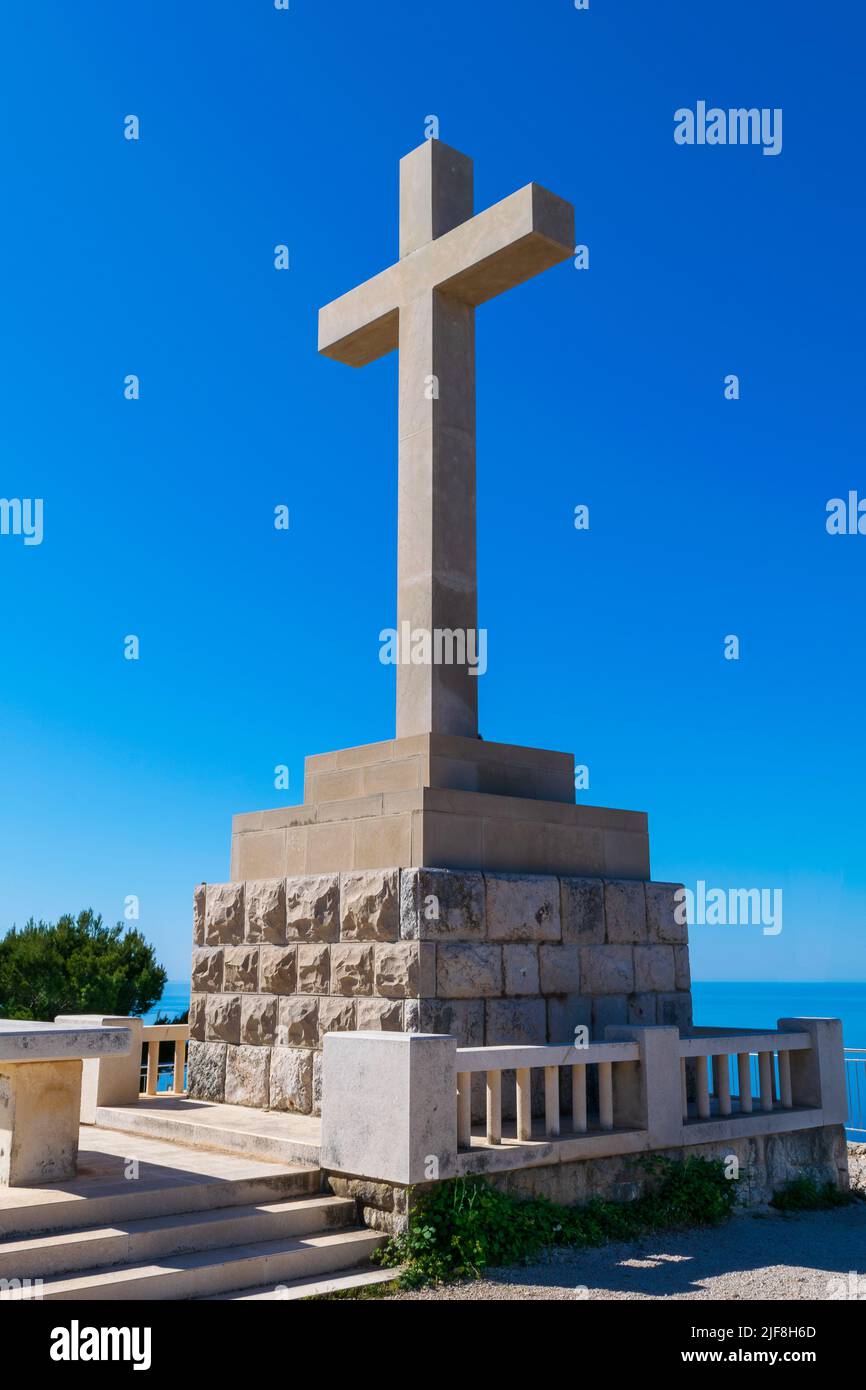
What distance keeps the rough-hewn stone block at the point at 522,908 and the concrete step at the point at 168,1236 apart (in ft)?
6.94

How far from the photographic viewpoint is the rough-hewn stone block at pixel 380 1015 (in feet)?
23.9

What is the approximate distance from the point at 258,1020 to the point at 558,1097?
7.68ft

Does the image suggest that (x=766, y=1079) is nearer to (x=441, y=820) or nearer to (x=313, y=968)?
(x=441, y=820)

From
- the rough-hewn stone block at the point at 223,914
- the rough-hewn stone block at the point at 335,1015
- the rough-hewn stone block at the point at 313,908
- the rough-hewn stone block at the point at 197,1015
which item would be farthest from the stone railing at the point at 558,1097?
the rough-hewn stone block at the point at 197,1015

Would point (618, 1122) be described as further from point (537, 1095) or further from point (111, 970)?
point (111, 970)

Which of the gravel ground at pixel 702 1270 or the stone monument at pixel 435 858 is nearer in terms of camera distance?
the gravel ground at pixel 702 1270

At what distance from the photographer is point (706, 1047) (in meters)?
7.81

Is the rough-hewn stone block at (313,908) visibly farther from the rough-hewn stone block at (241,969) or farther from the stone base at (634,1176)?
the stone base at (634,1176)

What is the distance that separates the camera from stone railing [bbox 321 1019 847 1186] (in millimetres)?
5957

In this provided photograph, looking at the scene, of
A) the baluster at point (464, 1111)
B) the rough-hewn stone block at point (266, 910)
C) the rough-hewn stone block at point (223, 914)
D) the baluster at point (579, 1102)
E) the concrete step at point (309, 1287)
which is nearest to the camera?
the concrete step at point (309, 1287)

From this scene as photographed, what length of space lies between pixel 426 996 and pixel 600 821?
2258mm

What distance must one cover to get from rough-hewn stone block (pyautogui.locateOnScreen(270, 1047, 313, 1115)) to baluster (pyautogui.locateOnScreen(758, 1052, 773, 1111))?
330 cm

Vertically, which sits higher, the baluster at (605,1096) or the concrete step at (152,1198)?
the baluster at (605,1096)

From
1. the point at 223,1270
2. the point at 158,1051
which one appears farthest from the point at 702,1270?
the point at 158,1051
